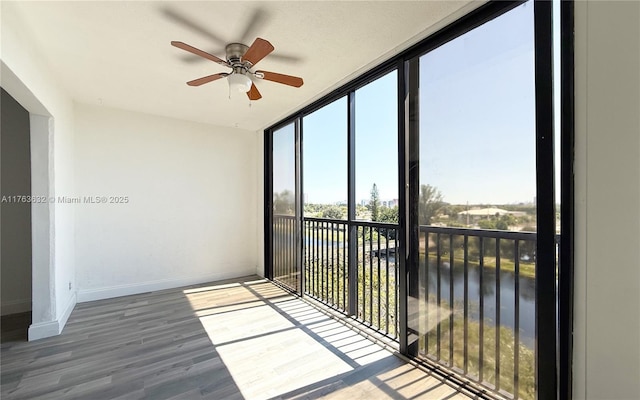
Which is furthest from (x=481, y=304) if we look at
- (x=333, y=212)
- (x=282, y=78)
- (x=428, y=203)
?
(x=282, y=78)

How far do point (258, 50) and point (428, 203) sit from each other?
1.54 meters

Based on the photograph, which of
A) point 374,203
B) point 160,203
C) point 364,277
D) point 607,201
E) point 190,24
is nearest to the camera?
point 607,201

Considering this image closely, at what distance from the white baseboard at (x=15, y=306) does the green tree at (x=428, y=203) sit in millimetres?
4286

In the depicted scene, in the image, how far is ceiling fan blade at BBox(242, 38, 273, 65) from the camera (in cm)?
170

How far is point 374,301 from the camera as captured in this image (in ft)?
9.00

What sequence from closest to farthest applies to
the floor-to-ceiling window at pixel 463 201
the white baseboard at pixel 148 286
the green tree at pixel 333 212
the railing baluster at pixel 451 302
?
1. the floor-to-ceiling window at pixel 463 201
2. the railing baluster at pixel 451 302
3. the green tree at pixel 333 212
4. the white baseboard at pixel 148 286

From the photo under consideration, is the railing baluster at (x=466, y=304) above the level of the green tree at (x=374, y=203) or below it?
below

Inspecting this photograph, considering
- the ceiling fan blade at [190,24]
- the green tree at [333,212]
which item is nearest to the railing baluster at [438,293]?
the green tree at [333,212]

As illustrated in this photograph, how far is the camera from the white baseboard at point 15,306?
3094 mm

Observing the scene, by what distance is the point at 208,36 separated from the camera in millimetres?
2039

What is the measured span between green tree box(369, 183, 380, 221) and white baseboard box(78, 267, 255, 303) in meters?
2.75

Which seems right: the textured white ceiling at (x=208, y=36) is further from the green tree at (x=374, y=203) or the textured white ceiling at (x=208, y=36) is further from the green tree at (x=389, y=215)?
the green tree at (x=389, y=215)

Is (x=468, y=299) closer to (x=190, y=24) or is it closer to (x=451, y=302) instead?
(x=451, y=302)

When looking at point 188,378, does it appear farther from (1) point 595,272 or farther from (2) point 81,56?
(2) point 81,56
